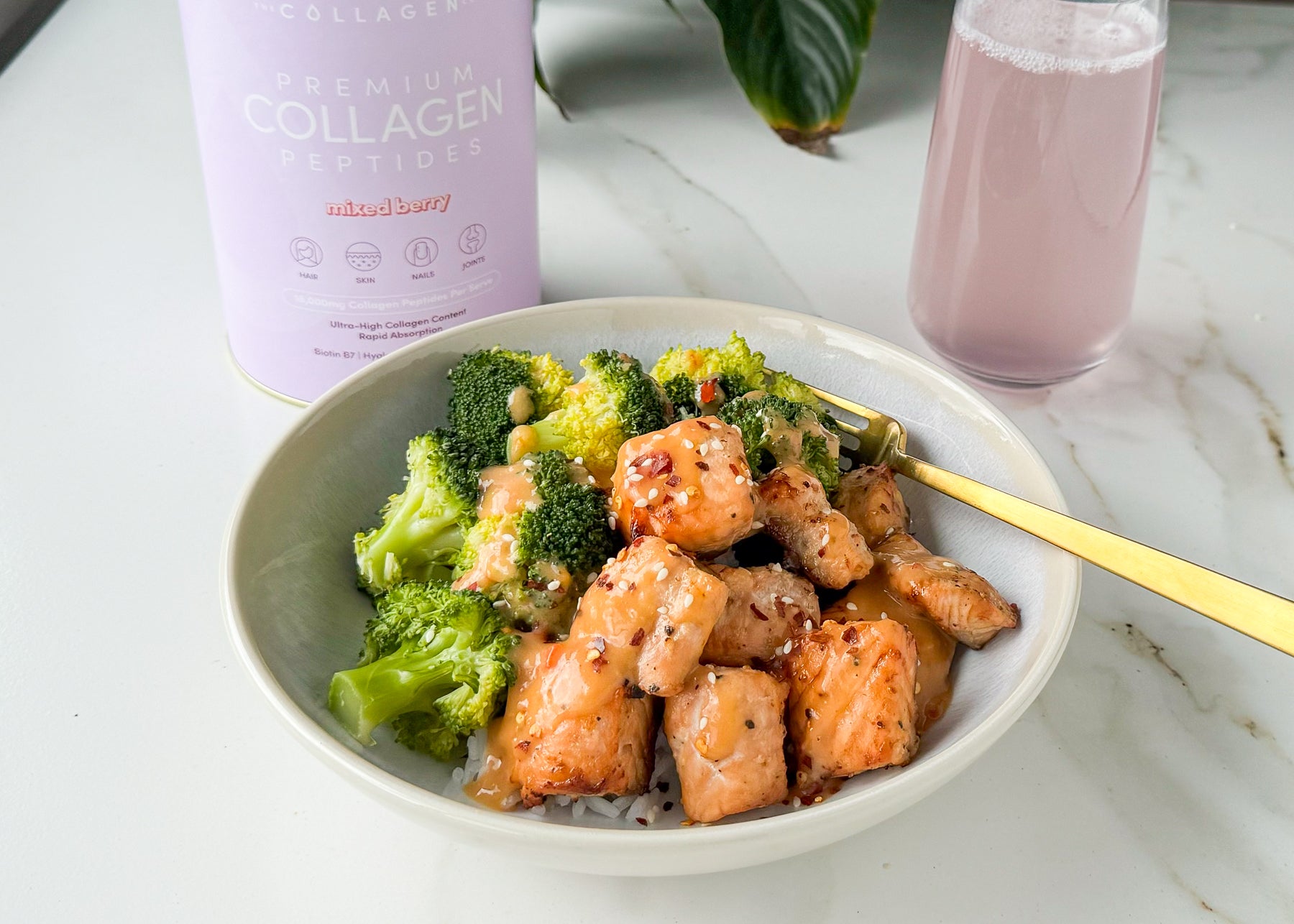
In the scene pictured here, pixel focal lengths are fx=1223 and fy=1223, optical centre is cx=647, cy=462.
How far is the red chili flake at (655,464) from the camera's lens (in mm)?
887

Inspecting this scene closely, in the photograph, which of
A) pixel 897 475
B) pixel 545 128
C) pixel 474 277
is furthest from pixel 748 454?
pixel 545 128

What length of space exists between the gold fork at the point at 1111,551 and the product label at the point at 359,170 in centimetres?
41

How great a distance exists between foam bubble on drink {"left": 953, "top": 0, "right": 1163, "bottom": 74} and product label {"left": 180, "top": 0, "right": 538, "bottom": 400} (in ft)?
1.50

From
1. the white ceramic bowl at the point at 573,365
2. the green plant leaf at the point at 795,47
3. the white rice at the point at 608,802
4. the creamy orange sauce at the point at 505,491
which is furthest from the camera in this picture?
the green plant leaf at the point at 795,47

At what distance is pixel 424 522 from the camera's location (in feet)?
3.26

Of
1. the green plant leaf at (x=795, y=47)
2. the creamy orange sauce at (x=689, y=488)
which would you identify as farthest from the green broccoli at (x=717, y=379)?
the green plant leaf at (x=795, y=47)

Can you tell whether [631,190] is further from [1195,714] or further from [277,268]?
[1195,714]

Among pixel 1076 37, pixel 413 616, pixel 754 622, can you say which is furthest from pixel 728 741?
pixel 1076 37

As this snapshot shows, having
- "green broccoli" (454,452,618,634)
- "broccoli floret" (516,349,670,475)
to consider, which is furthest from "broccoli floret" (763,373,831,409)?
"green broccoli" (454,452,618,634)

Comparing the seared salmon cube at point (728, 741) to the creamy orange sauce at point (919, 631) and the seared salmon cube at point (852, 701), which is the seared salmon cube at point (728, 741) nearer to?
the seared salmon cube at point (852, 701)

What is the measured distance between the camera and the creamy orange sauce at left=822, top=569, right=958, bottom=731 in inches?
35.5

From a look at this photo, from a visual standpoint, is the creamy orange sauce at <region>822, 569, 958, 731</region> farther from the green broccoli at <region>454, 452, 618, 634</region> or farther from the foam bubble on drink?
the foam bubble on drink

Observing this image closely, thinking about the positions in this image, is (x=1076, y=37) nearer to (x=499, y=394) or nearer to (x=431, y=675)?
(x=499, y=394)

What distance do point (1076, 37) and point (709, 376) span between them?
0.47 m
